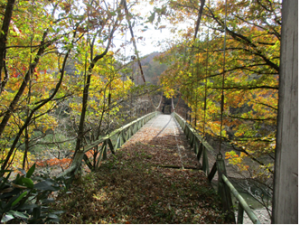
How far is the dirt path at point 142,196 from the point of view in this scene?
2254mm

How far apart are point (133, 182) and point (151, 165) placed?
38.9 inches

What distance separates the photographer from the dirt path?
2.25 m

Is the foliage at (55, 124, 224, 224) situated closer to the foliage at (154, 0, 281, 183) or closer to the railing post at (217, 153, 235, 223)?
the railing post at (217, 153, 235, 223)

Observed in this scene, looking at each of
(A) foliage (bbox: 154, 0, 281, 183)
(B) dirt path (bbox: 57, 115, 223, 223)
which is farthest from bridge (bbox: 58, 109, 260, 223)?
(A) foliage (bbox: 154, 0, 281, 183)

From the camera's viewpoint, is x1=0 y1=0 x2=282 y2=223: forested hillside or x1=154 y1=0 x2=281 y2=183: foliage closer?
x1=0 y1=0 x2=282 y2=223: forested hillside

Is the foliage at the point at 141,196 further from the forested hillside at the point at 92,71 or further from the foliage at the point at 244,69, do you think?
the foliage at the point at 244,69

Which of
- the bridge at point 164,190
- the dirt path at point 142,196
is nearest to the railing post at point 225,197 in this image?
the bridge at point 164,190

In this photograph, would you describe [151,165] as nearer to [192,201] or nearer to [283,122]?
[192,201]

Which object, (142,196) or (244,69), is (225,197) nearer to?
(142,196)

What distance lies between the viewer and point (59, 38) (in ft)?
7.89

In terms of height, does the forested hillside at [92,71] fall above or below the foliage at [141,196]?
above

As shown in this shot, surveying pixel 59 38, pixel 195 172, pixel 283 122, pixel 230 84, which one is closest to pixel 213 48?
pixel 230 84

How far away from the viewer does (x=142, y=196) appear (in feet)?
9.09

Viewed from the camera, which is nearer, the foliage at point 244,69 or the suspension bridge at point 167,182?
the suspension bridge at point 167,182
